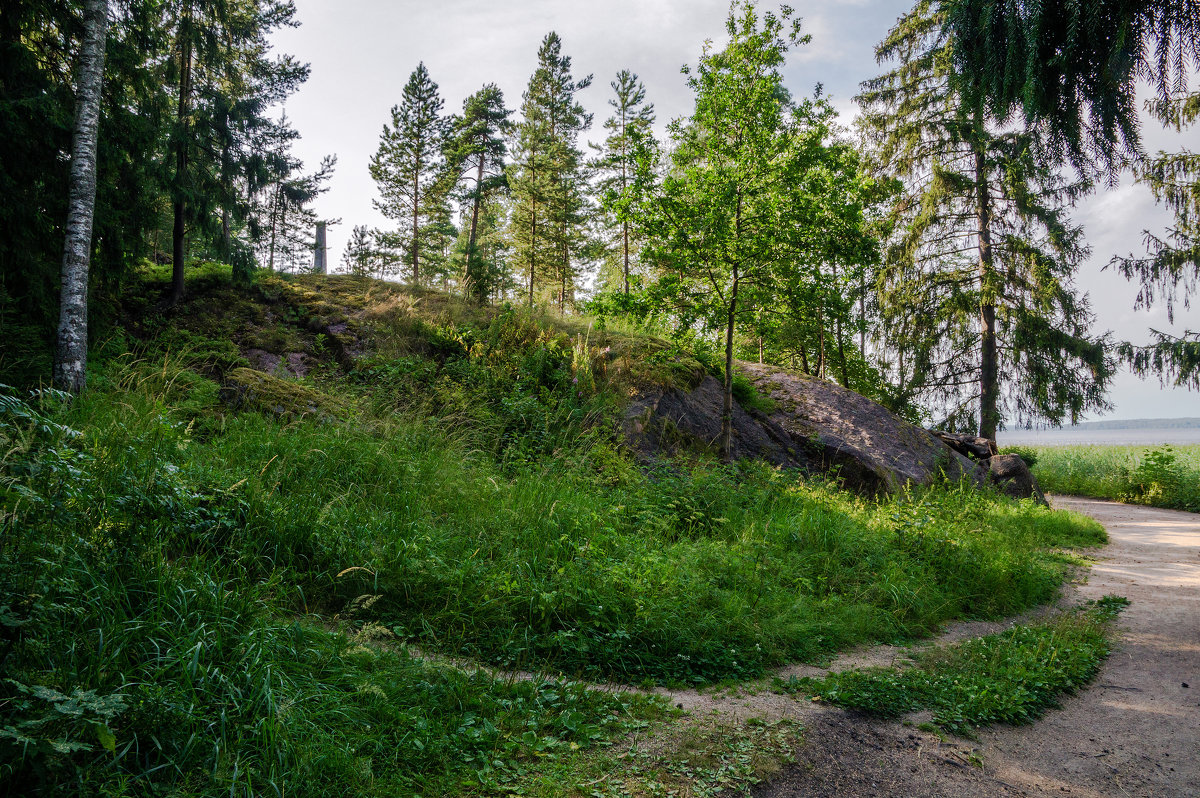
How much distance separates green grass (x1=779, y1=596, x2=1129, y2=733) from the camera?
3500 millimetres

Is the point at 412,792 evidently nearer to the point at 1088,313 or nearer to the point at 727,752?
the point at 727,752

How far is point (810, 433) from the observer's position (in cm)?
1059

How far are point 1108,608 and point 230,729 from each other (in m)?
7.66

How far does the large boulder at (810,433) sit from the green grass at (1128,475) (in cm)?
772

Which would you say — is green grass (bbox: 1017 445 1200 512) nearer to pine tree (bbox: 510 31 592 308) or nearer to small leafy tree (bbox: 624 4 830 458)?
small leafy tree (bbox: 624 4 830 458)

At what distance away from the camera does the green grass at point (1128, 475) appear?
50.0 ft

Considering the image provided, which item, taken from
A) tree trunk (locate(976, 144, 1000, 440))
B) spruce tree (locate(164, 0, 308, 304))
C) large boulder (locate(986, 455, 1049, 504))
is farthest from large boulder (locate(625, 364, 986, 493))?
spruce tree (locate(164, 0, 308, 304))

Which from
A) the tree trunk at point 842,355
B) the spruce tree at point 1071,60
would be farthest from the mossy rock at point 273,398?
the tree trunk at point 842,355

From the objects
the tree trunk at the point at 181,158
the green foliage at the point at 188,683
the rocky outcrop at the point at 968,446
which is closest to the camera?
the green foliage at the point at 188,683

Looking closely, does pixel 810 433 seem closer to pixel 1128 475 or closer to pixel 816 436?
pixel 816 436

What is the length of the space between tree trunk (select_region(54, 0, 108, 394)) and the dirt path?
8114 millimetres

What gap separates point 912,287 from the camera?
16.4m

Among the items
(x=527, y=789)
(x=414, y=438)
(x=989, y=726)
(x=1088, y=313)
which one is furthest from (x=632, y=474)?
(x=1088, y=313)

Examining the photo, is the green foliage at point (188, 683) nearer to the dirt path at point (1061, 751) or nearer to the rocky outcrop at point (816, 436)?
the dirt path at point (1061, 751)
